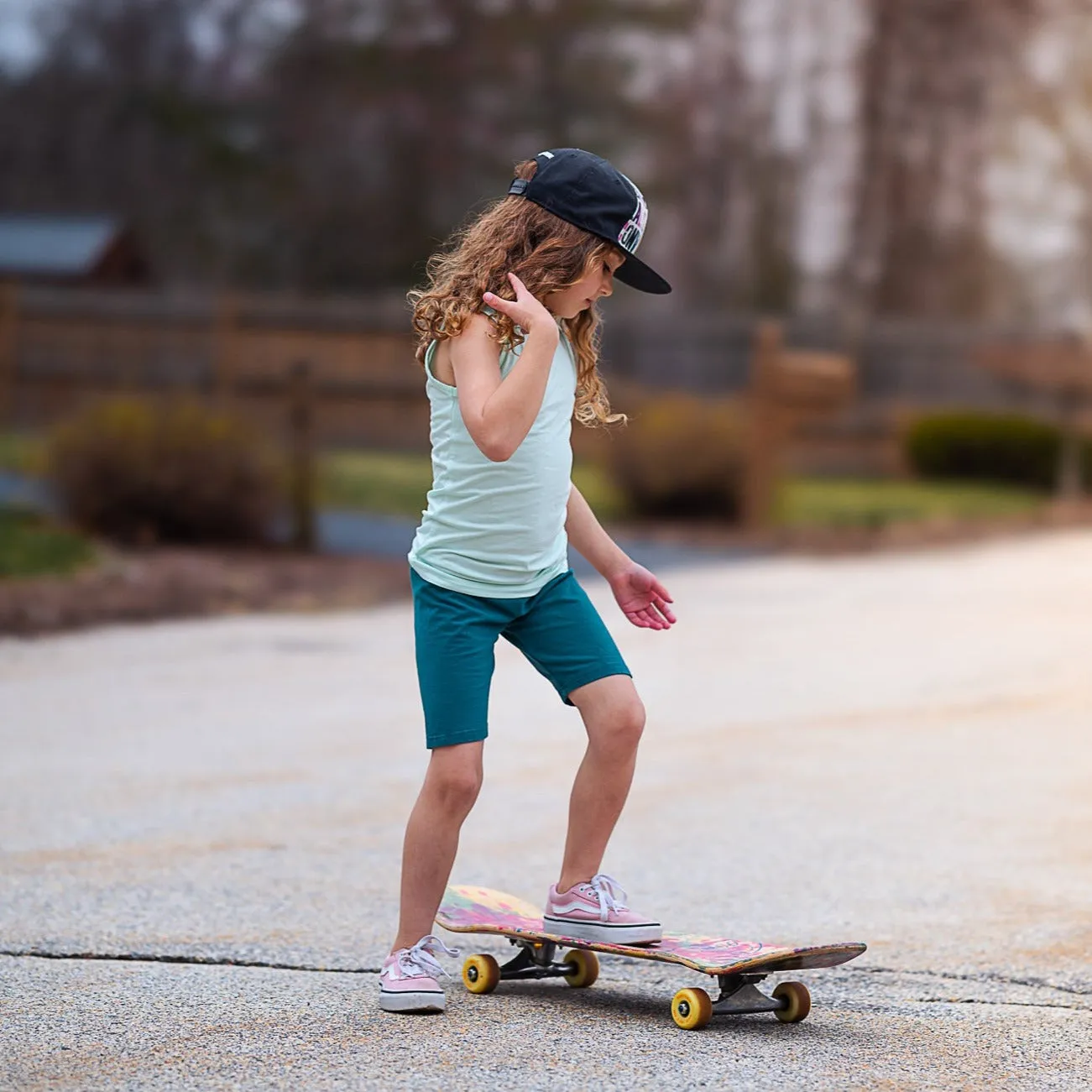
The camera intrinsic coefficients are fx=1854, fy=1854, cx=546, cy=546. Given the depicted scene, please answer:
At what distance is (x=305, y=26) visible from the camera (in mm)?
29953

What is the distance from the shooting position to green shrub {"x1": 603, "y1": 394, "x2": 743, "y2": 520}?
53.6ft

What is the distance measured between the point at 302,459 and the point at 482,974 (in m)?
10.2

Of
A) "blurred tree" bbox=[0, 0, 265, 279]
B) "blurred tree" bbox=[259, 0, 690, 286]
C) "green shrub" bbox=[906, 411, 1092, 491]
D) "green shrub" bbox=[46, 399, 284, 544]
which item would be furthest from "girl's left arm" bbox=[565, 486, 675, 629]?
"blurred tree" bbox=[0, 0, 265, 279]

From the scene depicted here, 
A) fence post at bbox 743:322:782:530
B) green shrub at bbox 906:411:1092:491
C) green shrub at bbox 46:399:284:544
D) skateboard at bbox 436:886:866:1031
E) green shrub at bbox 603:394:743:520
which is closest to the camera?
skateboard at bbox 436:886:866:1031

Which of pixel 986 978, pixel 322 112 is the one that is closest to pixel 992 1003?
pixel 986 978

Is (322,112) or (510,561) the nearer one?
(510,561)

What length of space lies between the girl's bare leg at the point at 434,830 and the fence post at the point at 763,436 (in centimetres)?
1215

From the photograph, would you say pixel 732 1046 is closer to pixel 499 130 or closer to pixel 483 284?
pixel 483 284

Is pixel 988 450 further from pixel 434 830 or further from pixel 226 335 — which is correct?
pixel 434 830

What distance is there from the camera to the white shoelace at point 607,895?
12.3ft

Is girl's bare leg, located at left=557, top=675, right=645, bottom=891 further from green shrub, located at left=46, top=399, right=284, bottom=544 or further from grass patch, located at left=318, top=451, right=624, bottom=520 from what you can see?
grass patch, located at left=318, top=451, right=624, bottom=520

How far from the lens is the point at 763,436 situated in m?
15.7

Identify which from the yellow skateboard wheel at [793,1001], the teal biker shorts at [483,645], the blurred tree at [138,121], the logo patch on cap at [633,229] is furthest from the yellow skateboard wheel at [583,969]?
the blurred tree at [138,121]

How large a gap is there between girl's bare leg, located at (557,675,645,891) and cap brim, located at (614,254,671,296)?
0.81 meters
